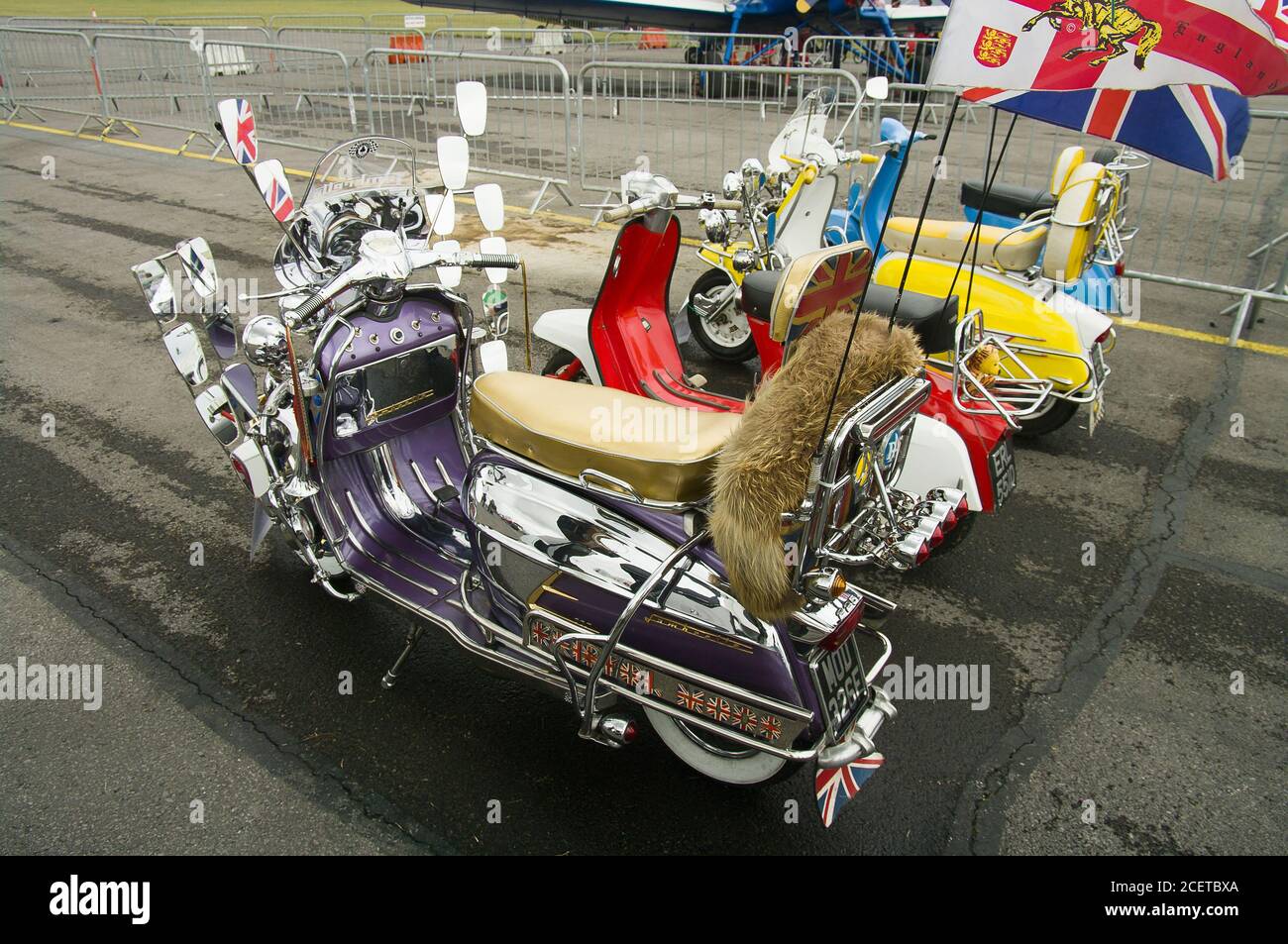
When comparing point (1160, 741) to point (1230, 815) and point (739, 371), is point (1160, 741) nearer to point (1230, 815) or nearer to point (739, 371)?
point (1230, 815)

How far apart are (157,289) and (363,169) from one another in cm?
82

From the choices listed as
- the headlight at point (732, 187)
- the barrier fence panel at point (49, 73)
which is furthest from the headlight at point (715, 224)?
the barrier fence panel at point (49, 73)

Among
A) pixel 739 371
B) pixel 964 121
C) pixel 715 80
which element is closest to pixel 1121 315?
pixel 739 371

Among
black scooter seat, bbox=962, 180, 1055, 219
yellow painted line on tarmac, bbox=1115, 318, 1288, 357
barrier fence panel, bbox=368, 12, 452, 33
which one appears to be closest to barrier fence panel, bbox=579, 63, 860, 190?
black scooter seat, bbox=962, 180, 1055, 219

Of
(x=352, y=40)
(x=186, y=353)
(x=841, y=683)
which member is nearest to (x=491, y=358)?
(x=186, y=353)

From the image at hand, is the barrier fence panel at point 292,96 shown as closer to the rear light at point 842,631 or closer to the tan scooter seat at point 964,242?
the tan scooter seat at point 964,242

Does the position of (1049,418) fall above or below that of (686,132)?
below

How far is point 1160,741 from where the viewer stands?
298cm

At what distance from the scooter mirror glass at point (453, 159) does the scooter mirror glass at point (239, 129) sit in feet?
1.92

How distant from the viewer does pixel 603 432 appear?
257 centimetres

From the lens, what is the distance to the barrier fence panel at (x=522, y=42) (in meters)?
19.4

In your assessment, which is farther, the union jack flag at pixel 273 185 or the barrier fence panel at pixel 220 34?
the barrier fence panel at pixel 220 34

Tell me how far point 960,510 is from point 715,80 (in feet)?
52.1

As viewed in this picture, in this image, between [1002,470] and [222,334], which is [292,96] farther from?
[1002,470]
